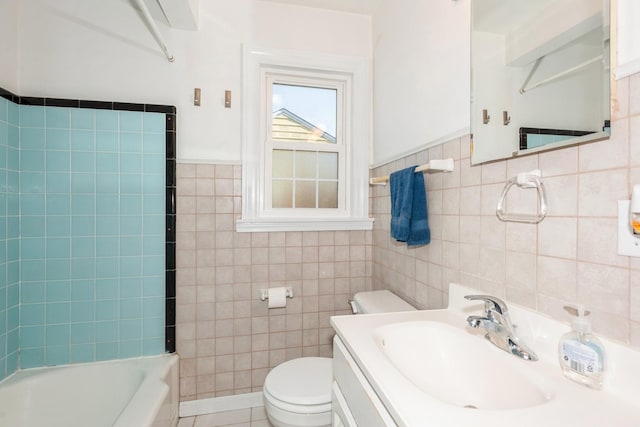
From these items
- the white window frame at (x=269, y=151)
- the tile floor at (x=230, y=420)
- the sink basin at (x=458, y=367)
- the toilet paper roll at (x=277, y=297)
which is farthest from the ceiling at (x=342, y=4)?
the tile floor at (x=230, y=420)

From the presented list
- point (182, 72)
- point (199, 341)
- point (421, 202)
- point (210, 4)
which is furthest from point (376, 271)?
point (210, 4)

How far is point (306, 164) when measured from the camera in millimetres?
2096

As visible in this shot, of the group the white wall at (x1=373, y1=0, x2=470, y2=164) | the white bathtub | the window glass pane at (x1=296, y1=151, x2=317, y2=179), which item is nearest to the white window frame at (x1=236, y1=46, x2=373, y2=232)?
the white wall at (x1=373, y1=0, x2=470, y2=164)

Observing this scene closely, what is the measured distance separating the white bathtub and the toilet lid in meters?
0.53

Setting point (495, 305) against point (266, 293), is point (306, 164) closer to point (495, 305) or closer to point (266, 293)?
point (266, 293)

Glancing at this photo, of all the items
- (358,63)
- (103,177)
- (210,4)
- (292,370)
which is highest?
(210,4)

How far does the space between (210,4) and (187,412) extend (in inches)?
98.2

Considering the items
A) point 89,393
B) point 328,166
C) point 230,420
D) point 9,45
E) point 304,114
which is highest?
point 9,45

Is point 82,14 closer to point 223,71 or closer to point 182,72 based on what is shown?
point 182,72

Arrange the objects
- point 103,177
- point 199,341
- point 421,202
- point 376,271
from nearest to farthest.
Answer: point 421,202 < point 103,177 < point 199,341 < point 376,271

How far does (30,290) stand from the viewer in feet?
5.35

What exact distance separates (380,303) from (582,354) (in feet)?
3.09

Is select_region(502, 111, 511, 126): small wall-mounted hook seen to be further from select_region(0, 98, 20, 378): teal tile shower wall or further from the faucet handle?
select_region(0, 98, 20, 378): teal tile shower wall

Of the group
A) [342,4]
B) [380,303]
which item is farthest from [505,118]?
[342,4]
